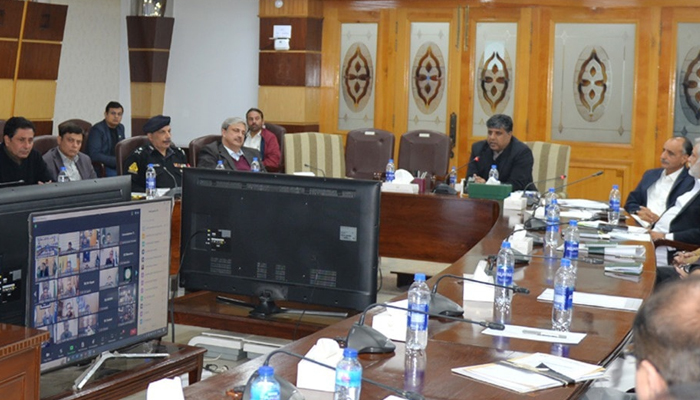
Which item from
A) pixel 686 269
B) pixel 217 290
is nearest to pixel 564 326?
pixel 217 290

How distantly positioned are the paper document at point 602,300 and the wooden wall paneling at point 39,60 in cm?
639

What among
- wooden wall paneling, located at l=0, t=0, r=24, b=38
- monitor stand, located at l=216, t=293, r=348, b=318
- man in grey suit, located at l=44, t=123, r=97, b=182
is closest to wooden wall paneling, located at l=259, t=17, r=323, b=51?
wooden wall paneling, located at l=0, t=0, r=24, b=38

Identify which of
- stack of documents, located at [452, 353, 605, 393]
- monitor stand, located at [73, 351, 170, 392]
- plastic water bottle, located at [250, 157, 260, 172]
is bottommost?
monitor stand, located at [73, 351, 170, 392]

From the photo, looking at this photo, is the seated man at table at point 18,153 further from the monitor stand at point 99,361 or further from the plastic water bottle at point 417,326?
the plastic water bottle at point 417,326

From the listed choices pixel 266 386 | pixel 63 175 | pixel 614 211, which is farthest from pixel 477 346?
pixel 63 175

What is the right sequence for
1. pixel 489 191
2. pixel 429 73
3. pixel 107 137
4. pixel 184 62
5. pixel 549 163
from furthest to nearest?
pixel 184 62
pixel 429 73
pixel 107 137
pixel 549 163
pixel 489 191

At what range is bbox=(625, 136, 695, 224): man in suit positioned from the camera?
232 inches

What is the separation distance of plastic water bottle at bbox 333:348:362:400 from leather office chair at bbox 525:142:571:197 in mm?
5411

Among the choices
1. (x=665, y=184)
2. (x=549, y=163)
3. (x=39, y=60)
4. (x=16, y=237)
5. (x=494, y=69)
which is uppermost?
(x=494, y=69)

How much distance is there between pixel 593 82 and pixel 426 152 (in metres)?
2.14

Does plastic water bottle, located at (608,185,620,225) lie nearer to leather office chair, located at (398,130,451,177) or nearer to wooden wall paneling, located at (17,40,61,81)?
leather office chair, located at (398,130,451,177)

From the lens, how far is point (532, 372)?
241 centimetres

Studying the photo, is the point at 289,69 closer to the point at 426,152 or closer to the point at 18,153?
the point at 426,152

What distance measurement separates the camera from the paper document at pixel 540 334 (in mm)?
2770
